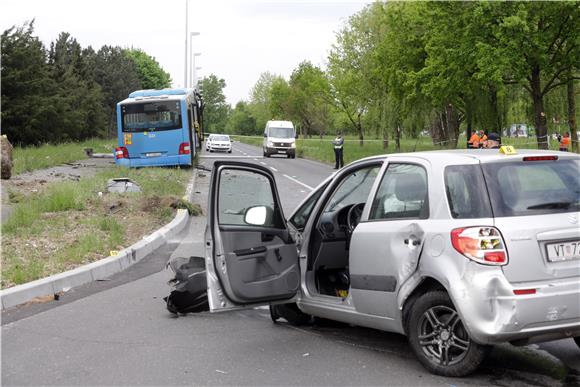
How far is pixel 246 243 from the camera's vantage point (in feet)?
18.2

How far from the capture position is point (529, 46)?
2823 cm

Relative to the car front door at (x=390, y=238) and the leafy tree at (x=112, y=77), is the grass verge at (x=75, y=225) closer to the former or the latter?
the car front door at (x=390, y=238)

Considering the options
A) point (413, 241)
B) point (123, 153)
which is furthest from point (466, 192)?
point (123, 153)

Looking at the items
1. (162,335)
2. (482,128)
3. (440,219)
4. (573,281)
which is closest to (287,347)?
(162,335)

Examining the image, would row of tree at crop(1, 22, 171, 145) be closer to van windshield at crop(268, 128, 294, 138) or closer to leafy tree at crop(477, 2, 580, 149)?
van windshield at crop(268, 128, 294, 138)

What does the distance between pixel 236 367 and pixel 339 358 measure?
80 cm

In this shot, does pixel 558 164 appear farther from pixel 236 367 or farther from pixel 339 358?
pixel 236 367

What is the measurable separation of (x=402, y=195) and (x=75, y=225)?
7.89 metres

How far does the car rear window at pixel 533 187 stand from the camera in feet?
15.7

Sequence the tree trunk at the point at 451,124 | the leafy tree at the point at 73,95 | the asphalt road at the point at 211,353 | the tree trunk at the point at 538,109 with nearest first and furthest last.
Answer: the asphalt road at the point at 211,353, the tree trunk at the point at 538,109, the leafy tree at the point at 73,95, the tree trunk at the point at 451,124

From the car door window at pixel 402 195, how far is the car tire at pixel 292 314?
136 centimetres

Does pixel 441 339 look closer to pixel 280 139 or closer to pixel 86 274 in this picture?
pixel 86 274

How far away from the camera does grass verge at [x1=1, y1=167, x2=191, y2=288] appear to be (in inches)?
352

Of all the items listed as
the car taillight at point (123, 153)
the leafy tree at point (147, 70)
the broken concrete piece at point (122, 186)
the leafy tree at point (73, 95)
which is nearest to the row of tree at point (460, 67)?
the car taillight at point (123, 153)
